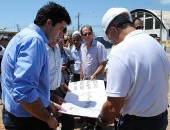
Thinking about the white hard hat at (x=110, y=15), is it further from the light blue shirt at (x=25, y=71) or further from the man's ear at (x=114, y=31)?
the light blue shirt at (x=25, y=71)

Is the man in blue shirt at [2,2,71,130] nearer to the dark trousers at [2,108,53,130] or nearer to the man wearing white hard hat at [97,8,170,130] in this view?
the dark trousers at [2,108,53,130]

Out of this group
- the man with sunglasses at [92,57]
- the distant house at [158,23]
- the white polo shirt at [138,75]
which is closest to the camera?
the white polo shirt at [138,75]

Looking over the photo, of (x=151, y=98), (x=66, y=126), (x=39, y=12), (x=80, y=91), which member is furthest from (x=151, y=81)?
(x=66, y=126)

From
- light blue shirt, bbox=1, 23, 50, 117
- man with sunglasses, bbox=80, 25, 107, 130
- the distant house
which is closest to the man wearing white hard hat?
light blue shirt, bbox=1, 23, 50, 117

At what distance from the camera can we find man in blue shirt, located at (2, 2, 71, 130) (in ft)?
7.21

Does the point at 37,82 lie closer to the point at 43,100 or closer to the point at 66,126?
the point at 43,100

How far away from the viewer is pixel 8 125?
2.45 metres

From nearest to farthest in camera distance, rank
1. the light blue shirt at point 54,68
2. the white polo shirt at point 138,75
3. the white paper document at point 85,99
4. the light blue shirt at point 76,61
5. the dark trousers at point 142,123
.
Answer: the white polo shirt at point 138,75
the dark trousers at point 142,123
the white paper document at point 85,99
the light blue shirt at point 54,68
the light blue shirt at point 76,61

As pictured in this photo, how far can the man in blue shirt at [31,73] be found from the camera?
7.21ft

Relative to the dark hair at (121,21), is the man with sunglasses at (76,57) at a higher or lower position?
lower

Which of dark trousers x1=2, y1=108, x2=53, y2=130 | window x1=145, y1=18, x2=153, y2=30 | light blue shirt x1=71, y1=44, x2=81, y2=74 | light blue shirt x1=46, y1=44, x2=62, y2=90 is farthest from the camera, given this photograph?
window x1=145, y1=18, x2=153, y2=30

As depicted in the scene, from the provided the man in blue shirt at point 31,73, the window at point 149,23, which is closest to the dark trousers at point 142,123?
the man in blue shirt at point 31,73

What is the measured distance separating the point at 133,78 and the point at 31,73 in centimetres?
67

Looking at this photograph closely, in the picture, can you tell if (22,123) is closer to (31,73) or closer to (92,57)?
(31,73)
